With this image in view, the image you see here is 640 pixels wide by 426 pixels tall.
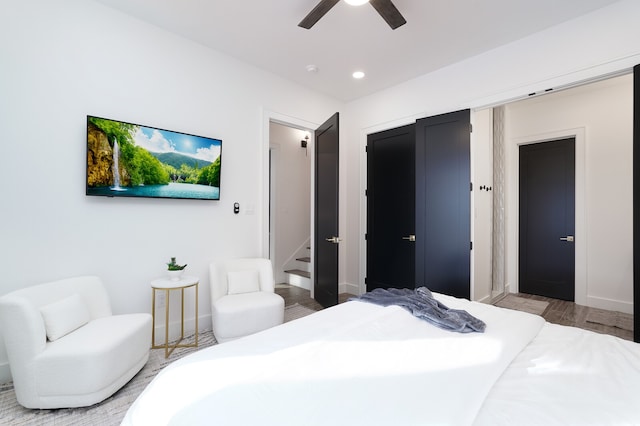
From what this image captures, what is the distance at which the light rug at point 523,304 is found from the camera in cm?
390

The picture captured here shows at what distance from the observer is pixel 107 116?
2.53 metres

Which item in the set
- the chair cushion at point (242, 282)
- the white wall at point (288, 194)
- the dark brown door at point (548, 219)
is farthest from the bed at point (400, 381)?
the white wall at point (288, 194)

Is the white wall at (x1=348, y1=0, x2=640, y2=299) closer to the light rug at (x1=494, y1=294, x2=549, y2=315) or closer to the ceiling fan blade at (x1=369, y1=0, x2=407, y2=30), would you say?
the ceiling fan blade at (x1=369, y1=0, x2=407, y2=30)

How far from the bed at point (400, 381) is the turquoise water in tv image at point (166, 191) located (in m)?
1.90

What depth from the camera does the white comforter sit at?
90cm

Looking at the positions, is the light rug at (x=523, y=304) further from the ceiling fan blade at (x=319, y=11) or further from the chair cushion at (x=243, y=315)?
the ceiling fan blade at (x=319, y=11)

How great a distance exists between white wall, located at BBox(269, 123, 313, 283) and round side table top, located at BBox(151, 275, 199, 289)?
2.42 meters

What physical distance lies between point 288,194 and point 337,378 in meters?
4.38

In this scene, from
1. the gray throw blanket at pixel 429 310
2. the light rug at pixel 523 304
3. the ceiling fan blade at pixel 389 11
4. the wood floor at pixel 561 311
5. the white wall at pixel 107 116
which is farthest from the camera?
the light rug at pixel 523 304

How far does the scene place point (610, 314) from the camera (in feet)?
12.0

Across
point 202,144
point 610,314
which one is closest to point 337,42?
point 202,144

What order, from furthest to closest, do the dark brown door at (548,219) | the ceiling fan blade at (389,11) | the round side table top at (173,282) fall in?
the dark brown door at (548,219) → the round side table top at (173,282) → the ceiling fan blade at (389,11)

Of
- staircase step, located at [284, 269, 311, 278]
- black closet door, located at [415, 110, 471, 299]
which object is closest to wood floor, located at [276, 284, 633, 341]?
staircase step, located at [284, 269, 311, 278]

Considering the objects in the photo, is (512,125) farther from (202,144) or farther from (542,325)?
(202,144)
